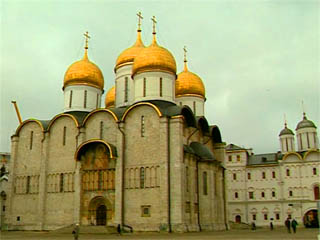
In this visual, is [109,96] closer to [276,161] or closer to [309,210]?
[276,161]

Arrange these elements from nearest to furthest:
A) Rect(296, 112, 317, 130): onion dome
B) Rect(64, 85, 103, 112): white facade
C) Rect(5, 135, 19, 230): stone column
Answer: Rect(5, 135, 19, 230): stone column < Rect(64, 85, 103, 112): white facade < Rect(296, 112, 317, 130): onion dome

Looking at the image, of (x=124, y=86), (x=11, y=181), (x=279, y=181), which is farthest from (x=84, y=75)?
(x=279, y=181)

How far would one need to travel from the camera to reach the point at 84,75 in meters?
32.1

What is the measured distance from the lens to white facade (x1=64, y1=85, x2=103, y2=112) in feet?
104

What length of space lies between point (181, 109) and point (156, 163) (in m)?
3.98

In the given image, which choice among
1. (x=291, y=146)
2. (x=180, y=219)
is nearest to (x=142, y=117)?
(x=180, y=219)

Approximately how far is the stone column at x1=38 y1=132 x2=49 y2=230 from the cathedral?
0.07 meters

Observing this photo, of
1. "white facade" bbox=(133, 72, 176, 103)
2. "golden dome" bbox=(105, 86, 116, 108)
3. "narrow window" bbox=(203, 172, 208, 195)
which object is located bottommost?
"narrow window" bbox=(203, 172, 208, 195)

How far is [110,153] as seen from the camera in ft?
84.7

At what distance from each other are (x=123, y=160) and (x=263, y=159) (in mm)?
25653

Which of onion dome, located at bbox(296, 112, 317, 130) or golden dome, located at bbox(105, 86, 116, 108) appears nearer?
golden dome, located at bbox(105, 86, 116, 108)

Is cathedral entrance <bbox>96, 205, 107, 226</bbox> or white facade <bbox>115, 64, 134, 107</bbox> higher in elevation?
white facade <bbox>115, 64, 134, 107</bbox>

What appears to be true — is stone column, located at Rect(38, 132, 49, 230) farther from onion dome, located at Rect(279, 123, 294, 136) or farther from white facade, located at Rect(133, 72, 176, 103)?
onion dome, located at Rect(279, 123, 294, 136)

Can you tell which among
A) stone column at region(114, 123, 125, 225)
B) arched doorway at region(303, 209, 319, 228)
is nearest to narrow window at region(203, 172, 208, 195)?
stone column at region(114, 123, 125, 225)
